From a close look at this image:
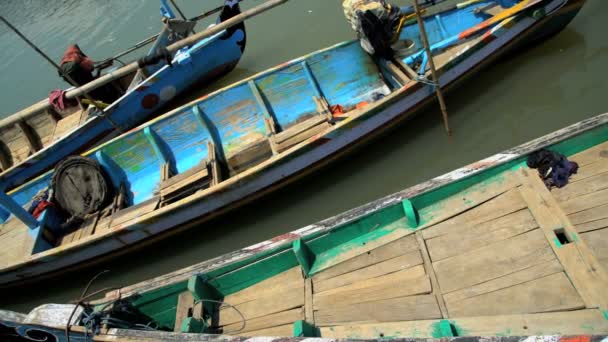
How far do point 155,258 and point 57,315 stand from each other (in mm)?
2974

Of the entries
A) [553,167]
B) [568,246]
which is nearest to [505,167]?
[553,167]

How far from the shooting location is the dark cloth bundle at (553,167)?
11.4 ft

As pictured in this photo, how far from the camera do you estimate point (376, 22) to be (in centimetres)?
612

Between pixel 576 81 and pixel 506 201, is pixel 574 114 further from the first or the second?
pixel 506 201

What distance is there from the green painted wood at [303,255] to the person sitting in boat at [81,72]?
22.1 feet

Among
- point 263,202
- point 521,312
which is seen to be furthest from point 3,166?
point 521,312

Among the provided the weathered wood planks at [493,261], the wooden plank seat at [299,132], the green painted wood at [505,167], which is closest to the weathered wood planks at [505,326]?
the weathered wood planks at [493,261]

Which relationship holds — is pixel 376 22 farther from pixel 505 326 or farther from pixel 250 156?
pixel 505 326

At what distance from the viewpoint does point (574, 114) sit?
600 cm

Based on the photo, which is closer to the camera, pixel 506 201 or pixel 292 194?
pixel 506 201

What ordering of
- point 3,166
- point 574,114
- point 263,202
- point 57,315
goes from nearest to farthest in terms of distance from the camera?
point 57,315
point 574,114
point 263,202
point 3,166

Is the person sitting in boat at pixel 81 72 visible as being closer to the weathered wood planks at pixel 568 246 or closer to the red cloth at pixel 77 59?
the red cloth at pixel 77 59

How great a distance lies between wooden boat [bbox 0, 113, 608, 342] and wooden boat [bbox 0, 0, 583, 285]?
196cm

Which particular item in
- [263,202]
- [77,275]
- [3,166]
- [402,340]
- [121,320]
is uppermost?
[3,166]
